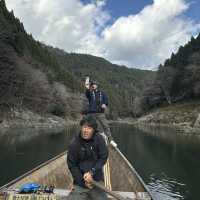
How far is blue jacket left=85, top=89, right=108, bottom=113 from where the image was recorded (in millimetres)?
13116

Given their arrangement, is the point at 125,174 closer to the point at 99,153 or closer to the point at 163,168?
the point at 99,153

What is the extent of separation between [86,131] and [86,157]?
1.91ft

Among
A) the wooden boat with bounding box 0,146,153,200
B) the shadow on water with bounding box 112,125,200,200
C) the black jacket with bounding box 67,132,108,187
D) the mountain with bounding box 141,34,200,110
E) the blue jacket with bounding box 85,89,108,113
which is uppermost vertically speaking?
the mountain with bounding box 141,34,200,110

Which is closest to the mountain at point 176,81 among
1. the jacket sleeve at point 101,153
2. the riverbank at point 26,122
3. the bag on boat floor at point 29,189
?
the riverbank at point 26,122

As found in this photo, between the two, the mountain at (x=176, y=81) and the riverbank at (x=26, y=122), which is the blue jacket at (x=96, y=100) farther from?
the mountain at (x=176, y=81)

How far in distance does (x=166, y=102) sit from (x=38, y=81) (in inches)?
1783

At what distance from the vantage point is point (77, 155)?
20.1 feet

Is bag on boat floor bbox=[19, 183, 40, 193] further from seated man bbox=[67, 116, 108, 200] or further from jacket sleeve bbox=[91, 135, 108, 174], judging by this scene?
jacket sleeve bbox=[91, 135, 108, 174]

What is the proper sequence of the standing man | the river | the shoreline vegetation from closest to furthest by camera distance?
the standing man < the river < the shoreline vegetation

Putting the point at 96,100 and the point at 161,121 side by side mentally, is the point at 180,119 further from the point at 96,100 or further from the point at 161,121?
the point at 96,100

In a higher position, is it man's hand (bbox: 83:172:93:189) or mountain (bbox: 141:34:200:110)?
mountain (bbox: 141:34:200:110)

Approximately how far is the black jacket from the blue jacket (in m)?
6.97

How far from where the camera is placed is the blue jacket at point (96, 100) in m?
13.1

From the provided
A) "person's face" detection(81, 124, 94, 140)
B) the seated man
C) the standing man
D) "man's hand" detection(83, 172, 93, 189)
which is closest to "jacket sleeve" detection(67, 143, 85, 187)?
the seated man
